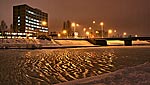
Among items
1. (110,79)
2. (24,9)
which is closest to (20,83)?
(110,79)

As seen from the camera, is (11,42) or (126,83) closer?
(126,83)

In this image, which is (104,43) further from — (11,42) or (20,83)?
(20,83)

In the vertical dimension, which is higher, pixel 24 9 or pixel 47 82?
pixel 24 9

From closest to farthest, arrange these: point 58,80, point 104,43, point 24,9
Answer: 1. point 58,80
2. point 104,43
3. point 24,9

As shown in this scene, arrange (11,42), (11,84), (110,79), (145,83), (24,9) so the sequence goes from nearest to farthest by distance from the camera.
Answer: (145,83)
(110,79)
(11,84)
(11,42)
(24,9)

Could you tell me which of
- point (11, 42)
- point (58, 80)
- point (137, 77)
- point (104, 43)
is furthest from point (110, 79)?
point (104, 43)

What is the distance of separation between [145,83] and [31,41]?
68077 mm

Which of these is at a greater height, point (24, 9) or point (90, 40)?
point (24, 9)

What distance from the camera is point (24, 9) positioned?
200m

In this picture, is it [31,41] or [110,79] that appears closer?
[110,79]

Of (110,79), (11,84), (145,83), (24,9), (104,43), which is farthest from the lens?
(24,9)

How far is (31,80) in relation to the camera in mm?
14930

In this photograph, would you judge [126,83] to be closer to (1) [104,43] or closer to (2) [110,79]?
(2) [110,79]

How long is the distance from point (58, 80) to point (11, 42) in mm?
60497
